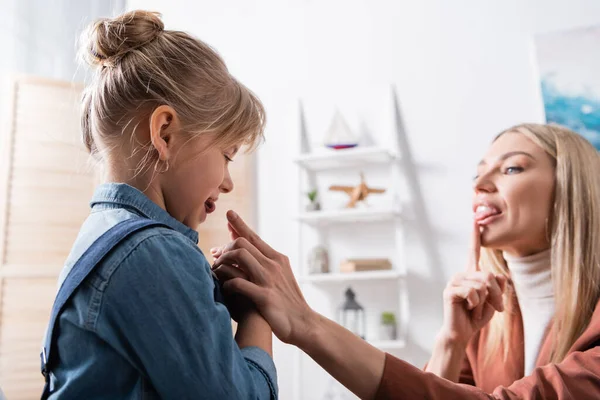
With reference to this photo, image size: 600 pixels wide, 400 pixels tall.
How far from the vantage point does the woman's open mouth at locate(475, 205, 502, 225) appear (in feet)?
4.59

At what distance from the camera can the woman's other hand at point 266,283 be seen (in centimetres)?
84

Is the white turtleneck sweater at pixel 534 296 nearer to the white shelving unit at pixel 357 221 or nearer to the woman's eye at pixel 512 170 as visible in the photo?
the woman's eye at pixel 512 170

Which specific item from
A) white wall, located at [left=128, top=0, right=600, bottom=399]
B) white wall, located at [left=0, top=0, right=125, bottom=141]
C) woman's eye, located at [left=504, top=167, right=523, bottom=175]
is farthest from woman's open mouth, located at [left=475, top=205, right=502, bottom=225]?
white wall, located at [left=0, top=0, right=125, bottom=141]

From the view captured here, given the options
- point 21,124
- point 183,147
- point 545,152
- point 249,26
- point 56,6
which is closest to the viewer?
point 183,147

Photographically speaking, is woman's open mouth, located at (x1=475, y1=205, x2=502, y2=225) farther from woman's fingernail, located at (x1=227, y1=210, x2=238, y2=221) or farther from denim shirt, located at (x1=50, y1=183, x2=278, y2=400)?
denim shirt, located at (x1=50, y1=183, x2=278, y2=400)

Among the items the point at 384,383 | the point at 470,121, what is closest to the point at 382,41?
the point at 470,121

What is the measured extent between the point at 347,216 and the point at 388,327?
53 centimetres

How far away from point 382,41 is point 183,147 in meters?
2.21

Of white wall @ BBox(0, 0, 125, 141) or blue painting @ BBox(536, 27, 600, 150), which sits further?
blue painting @ BBox(536, 27, 600, 150)

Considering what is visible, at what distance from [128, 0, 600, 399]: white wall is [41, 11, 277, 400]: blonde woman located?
1805 millimetres

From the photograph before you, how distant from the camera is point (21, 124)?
2295mm

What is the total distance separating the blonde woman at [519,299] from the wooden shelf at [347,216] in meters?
0.91

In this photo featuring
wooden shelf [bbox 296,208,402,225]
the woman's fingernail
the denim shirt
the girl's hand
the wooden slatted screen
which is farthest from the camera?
wooden shelf [bbox 296,208,402,225]

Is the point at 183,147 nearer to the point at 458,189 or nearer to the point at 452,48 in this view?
the point at 458,189
